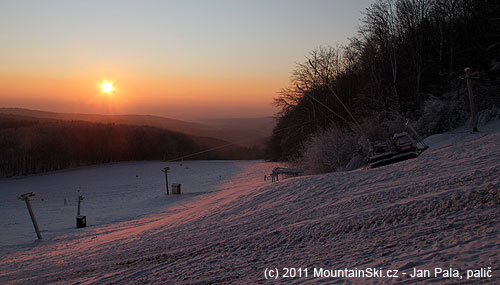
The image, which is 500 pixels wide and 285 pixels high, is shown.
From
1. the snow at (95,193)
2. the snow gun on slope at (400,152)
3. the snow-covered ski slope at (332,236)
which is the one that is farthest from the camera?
the snow at (95,193)

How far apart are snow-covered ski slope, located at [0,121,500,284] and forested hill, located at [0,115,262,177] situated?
4968cm

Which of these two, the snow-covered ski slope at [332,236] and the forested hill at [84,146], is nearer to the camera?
the snow-covered ski slope at [332,236]

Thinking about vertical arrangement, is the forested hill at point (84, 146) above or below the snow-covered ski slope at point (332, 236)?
above

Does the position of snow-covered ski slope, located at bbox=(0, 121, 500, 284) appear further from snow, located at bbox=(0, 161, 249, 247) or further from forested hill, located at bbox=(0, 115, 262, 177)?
forested hill, located at bbox=(0, 115, 262, 177)

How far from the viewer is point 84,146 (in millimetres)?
67000

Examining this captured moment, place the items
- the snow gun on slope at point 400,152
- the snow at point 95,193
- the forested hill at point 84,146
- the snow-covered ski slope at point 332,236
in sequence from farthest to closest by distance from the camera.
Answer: the forested hill at point 84,146
the snow at point 95,193
the snow gun on slope at point 400,152
the snow-covered ski slope at point 332,236

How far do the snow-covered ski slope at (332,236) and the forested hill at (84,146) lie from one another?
4968cm

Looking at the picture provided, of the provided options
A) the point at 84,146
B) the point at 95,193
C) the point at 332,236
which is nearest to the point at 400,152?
the point at 332,236

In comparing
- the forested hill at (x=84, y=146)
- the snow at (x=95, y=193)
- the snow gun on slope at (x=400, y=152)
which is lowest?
the snow at (x=95, y=193)

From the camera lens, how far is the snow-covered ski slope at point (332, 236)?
6.25 meters

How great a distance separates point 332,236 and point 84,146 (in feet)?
218

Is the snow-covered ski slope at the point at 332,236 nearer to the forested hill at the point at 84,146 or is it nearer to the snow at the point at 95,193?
the snow at the point at 95,193

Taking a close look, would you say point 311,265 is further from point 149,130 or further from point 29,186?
point 149,130

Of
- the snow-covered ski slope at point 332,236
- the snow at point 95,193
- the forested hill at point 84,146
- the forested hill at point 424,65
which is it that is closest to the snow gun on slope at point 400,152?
the snow-covered ski slope at point 332,236
